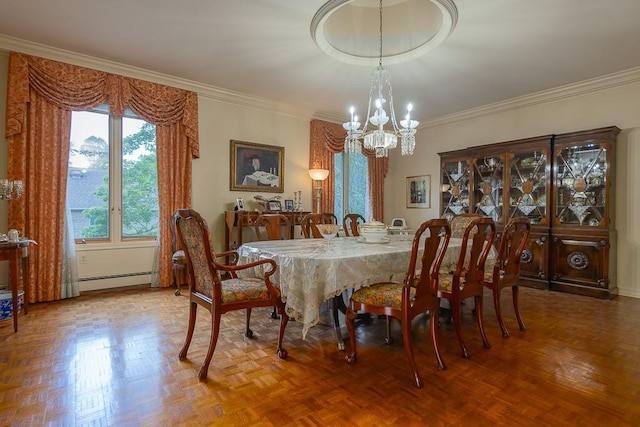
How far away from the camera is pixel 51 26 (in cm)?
312

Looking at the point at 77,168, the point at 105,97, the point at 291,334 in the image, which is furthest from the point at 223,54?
the point at 291,334

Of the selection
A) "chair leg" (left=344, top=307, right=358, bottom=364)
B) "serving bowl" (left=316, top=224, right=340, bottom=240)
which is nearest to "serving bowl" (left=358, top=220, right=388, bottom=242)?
"serving bowl" (left=316, top=224, right=340, bottom=240)

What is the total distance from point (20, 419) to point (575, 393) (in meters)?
2.83

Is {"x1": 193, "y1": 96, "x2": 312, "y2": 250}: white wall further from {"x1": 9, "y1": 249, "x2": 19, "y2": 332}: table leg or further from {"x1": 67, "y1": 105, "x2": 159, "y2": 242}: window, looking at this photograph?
{"x1": 9, "y1": 249, "x2": 19, "y2": 332}: table leg

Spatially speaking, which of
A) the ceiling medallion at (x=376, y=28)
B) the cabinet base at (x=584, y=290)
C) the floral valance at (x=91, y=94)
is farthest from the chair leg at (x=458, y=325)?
the floral valance at (x=91, y=94)

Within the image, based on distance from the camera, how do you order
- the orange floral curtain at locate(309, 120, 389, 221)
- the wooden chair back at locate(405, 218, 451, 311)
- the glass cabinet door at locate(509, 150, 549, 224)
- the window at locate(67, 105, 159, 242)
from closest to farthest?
the wooden chair back at locate(405, 218, 451, 311), the window at locate(67, 105, 159, 242), the glass cabinet door at locate(509, 150, 549, 224), the orange floral curtain at locate(309, 120, 389, 221)

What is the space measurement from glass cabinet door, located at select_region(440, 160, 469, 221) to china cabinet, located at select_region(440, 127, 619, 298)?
0.23 meters

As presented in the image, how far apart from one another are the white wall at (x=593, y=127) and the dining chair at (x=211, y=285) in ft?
14.4

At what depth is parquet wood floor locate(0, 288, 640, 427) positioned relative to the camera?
1661 mm

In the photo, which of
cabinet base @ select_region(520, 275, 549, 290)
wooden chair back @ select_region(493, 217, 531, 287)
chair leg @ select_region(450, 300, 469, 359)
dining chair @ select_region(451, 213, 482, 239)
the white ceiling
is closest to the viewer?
chair leg @ select_region(450, 300, 469, 359)

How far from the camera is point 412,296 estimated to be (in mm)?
2121

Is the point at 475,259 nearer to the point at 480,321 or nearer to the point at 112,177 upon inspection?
the point at 480,321

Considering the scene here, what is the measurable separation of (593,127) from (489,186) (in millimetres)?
1400

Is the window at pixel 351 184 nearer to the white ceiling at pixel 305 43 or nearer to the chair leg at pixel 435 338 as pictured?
the white ceiling at pixel 305 43
